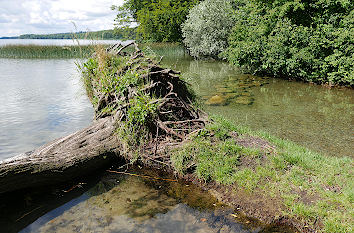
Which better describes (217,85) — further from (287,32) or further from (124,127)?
(124,127)

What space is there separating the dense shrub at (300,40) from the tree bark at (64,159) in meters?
11.2

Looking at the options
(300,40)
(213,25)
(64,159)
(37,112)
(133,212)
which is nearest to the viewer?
(133,212)

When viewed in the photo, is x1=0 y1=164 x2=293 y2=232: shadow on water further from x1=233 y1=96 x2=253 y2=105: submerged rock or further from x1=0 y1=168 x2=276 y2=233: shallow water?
x1=233 y1=96 x2=253 y2=105: submerged rock

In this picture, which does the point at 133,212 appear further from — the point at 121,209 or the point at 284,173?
the point at 284,173

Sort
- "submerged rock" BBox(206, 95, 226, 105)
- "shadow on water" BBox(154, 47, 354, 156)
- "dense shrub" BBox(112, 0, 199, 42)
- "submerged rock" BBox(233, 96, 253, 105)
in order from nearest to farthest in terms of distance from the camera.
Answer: "shadow on water" BBox(154, 47, 354, 156), "submerged rock" BBox(206, 95, 226, 105), "submerged rock" BBox(233, 96, 253, 105), "dense shrub" BBox(112, 0, 199, 42)

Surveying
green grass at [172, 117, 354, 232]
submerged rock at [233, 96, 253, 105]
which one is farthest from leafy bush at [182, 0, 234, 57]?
green grass at [172, 117, 354, 232]

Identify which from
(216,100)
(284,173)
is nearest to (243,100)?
(216,100)

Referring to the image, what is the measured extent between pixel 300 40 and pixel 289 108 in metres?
5.62

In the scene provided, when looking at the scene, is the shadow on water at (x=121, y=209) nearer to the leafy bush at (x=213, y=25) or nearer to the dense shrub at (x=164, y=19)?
the leafy bush at (x=213, y=25)

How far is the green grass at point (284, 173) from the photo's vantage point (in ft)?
12.4

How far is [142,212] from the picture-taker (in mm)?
4102

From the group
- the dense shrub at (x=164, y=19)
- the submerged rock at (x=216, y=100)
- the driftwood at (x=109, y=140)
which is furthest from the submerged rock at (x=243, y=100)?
the dense shrub at (x=164, y=19)

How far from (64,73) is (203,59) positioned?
45.4 feet

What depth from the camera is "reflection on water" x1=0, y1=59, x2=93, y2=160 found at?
7238 millimetres
